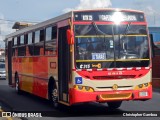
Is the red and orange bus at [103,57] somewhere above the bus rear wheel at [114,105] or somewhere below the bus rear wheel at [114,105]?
above

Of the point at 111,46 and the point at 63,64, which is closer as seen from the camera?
the point at 111,46

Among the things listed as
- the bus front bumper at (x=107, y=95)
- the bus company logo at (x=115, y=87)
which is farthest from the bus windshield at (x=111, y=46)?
the bus front bumper at (x=107, y=95)

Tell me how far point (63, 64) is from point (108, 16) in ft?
6.97

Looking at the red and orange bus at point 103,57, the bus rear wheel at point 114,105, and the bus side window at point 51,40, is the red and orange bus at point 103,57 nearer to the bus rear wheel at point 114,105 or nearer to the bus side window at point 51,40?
the bus side window at point 51,40

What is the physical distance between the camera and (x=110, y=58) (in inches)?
522

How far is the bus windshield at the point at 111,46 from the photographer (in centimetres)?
1315

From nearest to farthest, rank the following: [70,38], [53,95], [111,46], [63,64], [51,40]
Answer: [70,38] < [111,46] < [63,64] < [53,95] < [51,40]

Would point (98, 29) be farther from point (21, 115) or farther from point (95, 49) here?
point (21, 115)

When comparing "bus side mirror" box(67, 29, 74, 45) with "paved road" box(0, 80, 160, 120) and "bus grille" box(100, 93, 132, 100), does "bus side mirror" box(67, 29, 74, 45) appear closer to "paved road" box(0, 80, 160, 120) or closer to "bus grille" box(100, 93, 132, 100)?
"bus grille" box(100, 93, 132, 100)

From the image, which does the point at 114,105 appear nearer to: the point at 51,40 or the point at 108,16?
the point at 51,40

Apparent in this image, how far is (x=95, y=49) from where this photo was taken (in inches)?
521

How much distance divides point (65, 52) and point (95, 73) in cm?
144

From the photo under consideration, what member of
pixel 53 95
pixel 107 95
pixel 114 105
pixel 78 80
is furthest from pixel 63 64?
pixel 114 105

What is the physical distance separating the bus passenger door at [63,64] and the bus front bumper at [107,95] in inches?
31.1
